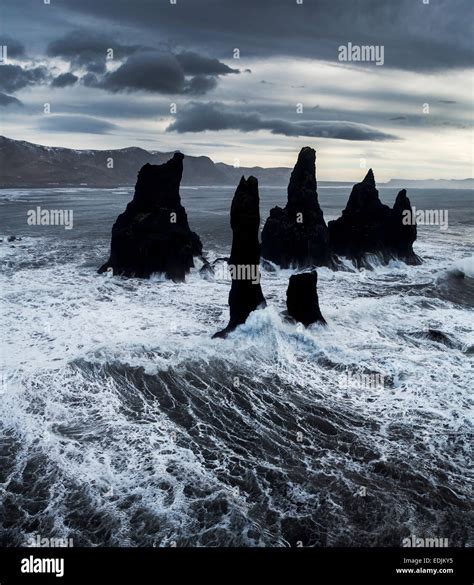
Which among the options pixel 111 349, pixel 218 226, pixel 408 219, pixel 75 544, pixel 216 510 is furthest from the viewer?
pixel 218 226

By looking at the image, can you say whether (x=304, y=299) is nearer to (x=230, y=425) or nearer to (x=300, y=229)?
(x=230, y=425)

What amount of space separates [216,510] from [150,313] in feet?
64.3

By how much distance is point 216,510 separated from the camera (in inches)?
559

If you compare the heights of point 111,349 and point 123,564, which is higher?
point 111,349

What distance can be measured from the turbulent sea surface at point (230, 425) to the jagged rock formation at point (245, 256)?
128cm

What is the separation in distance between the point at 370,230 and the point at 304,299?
82.5ft

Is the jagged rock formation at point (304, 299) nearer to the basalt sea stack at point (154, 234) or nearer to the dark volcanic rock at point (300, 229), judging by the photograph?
the basalt sea stack at point (154, 234)

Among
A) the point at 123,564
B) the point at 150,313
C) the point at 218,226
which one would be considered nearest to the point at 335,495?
the point at 123,564

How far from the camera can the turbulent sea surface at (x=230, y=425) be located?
13836 millimetres

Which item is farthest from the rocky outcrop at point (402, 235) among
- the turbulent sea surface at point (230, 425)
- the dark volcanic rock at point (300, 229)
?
the turbulent sea surface at point (230, 425)

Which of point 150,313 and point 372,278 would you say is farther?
point 372,278

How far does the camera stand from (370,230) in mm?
50688

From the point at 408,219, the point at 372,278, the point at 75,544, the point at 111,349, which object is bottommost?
the point at 75,544

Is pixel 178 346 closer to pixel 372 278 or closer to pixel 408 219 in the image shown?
pixel 372 278
